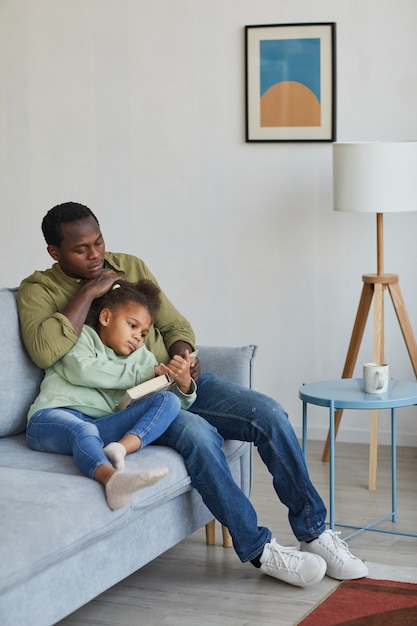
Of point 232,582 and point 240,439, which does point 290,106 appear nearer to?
point 240,439

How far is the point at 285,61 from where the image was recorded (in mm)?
4367

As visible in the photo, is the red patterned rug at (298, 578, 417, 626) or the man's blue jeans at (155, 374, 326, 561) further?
the man's blue jeans at (155, 374, 326, 561)

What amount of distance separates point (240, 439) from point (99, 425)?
473 millimetres

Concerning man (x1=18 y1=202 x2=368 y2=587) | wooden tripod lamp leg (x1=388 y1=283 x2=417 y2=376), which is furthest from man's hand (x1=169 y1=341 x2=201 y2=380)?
wooden tripod lamp leg (x1=388 y1=283 x2=417 y2=376)

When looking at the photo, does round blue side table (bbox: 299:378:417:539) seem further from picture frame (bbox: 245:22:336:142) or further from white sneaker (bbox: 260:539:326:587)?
picture frame (bbox: 245:22:336:142)

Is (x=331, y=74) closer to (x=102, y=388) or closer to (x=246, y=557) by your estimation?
(x=102, y=388)

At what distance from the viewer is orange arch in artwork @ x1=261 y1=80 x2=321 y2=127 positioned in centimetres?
436

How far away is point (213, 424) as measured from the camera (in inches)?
120

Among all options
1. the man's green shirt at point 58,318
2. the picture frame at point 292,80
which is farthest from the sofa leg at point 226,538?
the picture frame at point 292,80

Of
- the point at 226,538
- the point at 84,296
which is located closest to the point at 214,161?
the point at 84,296

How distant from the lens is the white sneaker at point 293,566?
9.20 feet

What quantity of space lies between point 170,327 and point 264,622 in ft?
3.44

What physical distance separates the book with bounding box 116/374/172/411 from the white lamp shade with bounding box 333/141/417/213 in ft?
Answer: 4.09

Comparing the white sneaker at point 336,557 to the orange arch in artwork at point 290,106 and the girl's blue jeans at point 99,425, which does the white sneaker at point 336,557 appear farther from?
the orange arch in artwork at point 290,106
